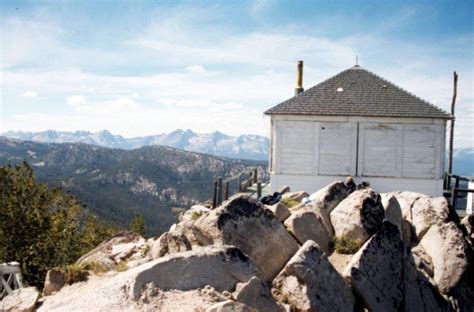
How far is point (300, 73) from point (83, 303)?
2541 centimetres

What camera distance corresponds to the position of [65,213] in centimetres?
3008

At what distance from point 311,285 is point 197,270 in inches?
123

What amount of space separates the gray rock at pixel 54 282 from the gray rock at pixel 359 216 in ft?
26.3

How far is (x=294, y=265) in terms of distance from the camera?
10781 millimetres

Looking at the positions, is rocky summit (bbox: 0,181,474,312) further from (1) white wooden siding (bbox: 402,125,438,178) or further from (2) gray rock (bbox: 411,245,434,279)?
(1) white wooden siding (bbox: 402,125,438,178)

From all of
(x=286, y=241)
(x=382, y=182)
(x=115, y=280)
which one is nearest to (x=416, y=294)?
(x=286, y=241)

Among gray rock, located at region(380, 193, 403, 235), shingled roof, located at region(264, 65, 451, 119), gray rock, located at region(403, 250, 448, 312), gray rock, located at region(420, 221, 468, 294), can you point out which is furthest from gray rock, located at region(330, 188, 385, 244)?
shingled roof, located at region(264, 65, 451, 119)

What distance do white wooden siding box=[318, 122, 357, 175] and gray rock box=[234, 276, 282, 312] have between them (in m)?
16.5

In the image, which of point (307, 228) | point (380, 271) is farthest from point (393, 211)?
point (307, 228)

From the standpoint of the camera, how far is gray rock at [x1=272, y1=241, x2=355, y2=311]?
1035 cm

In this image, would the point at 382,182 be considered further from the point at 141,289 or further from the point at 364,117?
the point at 141,289

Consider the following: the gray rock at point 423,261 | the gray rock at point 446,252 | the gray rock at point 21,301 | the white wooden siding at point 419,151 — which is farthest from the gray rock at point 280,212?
the white wooden siding at point 419,151

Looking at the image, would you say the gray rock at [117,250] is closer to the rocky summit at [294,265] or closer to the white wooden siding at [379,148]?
the rocky summit at [294,265]

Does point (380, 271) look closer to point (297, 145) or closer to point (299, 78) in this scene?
point (297, 145)
